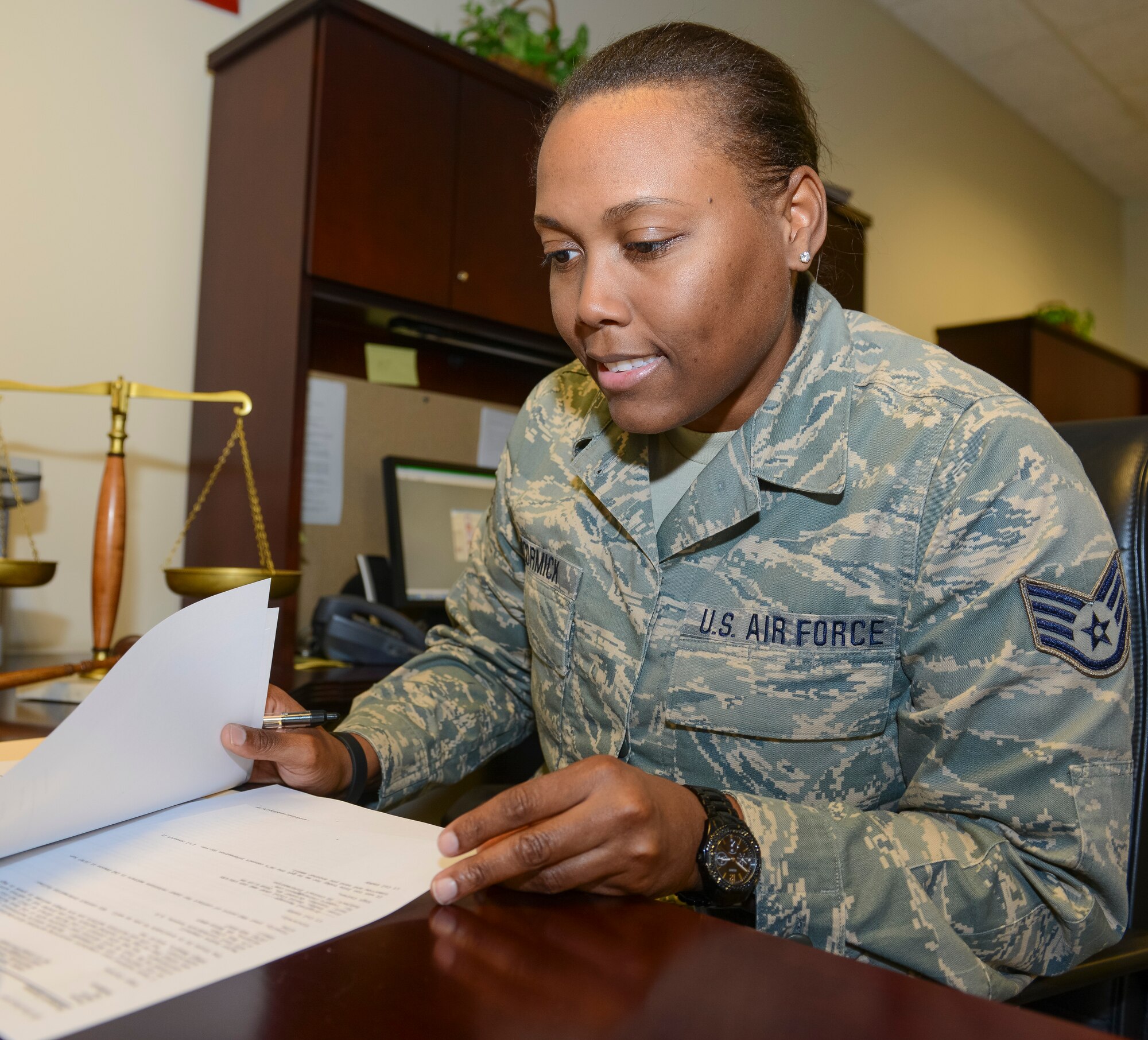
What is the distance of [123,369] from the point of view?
1.62 m

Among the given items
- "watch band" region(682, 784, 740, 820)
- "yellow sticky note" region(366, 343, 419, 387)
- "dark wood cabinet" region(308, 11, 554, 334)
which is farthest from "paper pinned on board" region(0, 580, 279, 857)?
"yellow sticky note" region(366, 343, 419, 387)

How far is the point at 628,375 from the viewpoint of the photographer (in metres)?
0.77

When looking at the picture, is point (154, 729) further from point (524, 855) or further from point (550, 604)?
point (550, 604)

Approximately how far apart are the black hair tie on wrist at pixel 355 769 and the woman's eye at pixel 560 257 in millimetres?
424

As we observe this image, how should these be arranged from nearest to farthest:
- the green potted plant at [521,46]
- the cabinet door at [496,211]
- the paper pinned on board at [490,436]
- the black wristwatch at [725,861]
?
1. the black wristwatch at [725,861]
2. the cabinet door at [496,211]
3. the green potted plant at [521,46]
4. the paper pinned on board at [490,436]

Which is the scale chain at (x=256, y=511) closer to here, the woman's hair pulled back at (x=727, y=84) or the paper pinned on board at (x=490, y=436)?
the paper pinned on board at (x=490, y=436)

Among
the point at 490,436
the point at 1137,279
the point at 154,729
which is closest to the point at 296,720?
the point at 154,729

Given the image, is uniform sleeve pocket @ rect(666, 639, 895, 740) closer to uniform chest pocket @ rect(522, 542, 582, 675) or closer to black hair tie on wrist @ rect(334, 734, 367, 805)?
uniform chest pocket @ rect(522, 542, 582, 675)

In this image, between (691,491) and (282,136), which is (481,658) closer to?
(691,491)

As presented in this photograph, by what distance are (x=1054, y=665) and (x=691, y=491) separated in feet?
1.04

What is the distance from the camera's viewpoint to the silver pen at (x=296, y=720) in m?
0.66

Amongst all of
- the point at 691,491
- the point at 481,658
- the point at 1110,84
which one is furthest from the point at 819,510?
the point at 1110,84

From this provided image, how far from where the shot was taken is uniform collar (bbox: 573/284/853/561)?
2.64 feet

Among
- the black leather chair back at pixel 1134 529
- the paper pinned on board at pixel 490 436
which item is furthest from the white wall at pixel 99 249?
the black leather chair back at pixel 1134 529
